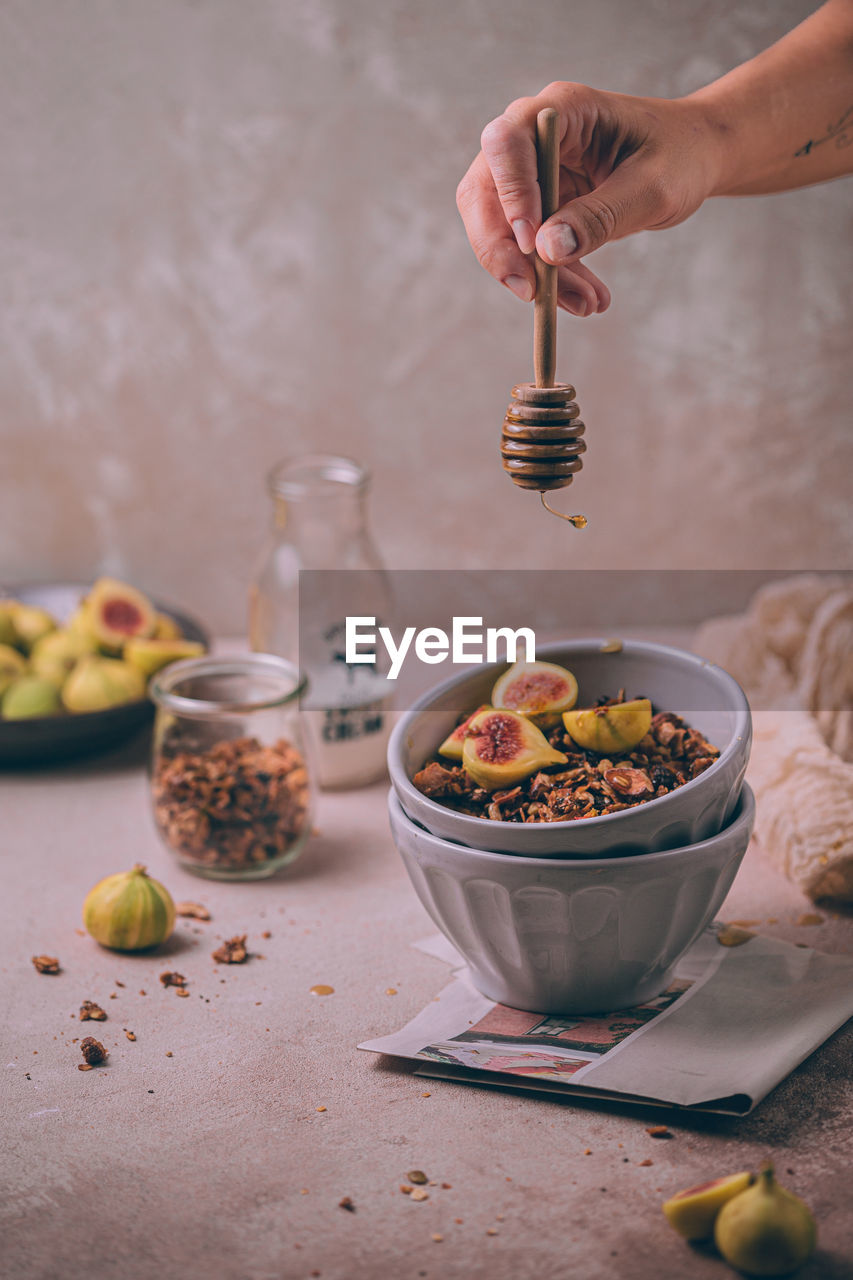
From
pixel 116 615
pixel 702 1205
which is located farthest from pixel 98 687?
pixel 702 1205

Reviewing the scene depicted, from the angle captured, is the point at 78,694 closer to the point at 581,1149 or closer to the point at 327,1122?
the point at 327,1122

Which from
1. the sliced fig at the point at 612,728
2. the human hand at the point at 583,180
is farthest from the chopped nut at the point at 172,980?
the human hand at the point at 583,180

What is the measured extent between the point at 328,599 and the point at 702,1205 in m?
0.81

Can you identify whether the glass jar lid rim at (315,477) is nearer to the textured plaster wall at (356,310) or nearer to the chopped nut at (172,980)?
the textured plaster wall at (356,310)

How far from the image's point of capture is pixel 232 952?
3.25 feet

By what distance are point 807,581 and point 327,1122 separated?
967 millimetres

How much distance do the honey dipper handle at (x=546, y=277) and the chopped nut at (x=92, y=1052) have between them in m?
0.56

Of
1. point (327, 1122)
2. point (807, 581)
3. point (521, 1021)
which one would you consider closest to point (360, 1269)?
point (327, 1122)

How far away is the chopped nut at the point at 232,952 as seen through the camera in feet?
3.22

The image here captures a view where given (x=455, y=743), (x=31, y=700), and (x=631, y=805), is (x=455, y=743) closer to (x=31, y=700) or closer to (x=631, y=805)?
(x=631, y=805)

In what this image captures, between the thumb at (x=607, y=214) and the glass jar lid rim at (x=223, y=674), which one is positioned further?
the glass jar lid rim at (x=223, y=674)

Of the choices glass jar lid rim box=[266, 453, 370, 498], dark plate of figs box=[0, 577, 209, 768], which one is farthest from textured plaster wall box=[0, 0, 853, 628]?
glass jar lid rim box=[266, 453, 370, 498]

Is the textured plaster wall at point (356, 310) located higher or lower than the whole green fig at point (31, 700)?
higher

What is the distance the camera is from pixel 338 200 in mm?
1634
